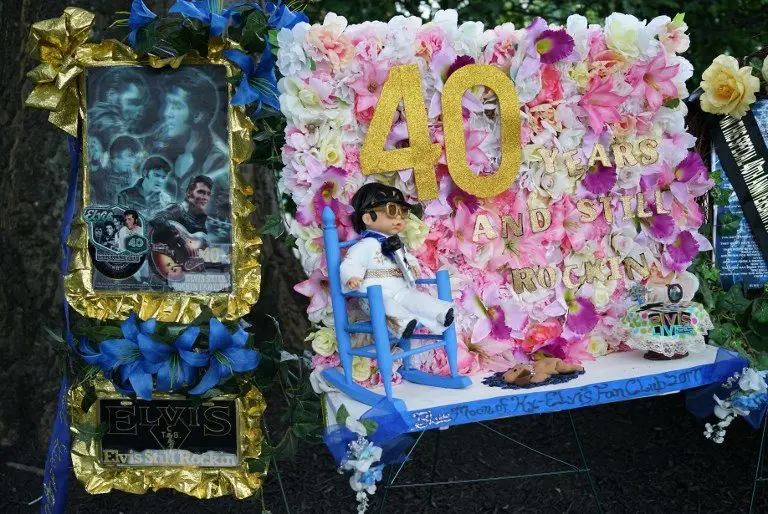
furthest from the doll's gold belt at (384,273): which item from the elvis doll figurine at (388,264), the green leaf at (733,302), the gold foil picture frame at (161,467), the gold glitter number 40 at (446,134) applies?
the green leaf at (733,302)

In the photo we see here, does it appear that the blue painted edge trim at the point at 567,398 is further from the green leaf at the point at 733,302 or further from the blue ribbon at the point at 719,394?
the green leaf at the point at 733,302

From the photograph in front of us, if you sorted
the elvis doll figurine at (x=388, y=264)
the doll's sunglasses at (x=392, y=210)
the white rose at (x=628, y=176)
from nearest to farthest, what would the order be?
the elvis doll figurine at (x=388, y=264) < the doll's sunglasses at (x=392, y=210) < the white rose at (x=628, y=176)

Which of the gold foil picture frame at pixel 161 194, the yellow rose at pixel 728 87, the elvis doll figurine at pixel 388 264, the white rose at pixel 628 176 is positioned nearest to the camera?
the elvis doll figurine at pixel 388 264

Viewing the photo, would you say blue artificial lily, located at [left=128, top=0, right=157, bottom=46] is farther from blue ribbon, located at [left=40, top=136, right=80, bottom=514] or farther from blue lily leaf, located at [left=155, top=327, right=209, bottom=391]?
blue lily leaf, located at [left=155, top=327, right=209, bottom=391]

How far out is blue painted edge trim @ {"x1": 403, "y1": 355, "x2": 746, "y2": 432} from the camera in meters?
2.53

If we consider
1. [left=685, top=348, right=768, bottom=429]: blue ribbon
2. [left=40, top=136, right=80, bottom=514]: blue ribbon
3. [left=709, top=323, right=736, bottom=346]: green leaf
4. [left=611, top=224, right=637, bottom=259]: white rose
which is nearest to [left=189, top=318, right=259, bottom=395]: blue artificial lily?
[left=40, top=136, right=80, bottom=514]: blue ribbon

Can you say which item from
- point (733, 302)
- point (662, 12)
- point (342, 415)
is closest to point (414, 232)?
point (342, 415)

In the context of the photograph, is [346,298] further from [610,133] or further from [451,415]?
[610,133]

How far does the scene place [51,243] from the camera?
3891 millimetres

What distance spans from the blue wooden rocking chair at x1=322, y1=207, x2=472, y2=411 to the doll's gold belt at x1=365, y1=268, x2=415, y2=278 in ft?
0.21

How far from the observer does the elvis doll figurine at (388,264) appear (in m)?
2.56

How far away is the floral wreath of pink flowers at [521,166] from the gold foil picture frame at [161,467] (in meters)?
0.34

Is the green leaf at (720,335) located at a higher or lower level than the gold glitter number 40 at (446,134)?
lower

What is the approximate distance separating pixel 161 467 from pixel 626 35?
2.12 metres
